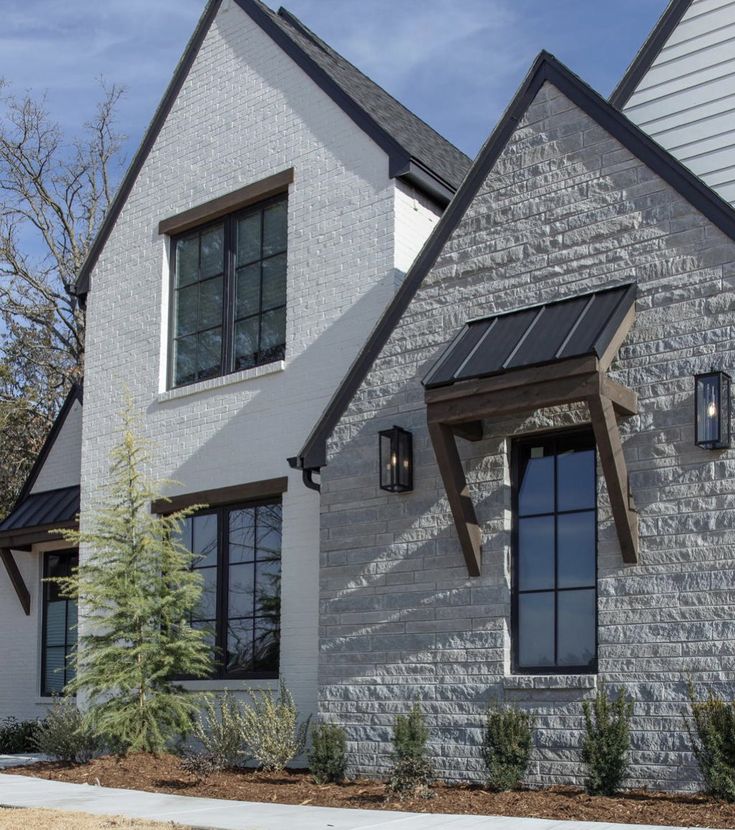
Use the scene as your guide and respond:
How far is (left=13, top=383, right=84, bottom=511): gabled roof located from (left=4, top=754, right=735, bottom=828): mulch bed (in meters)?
6.30

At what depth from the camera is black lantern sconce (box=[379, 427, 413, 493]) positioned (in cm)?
1072

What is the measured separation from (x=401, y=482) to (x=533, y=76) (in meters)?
3.77

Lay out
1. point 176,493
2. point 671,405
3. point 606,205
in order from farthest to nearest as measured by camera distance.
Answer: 1. point 176,493
2. point 606,205
3. point 671,405

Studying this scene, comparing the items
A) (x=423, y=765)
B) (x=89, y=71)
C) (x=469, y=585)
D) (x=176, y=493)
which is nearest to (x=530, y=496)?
(x=469, y=585)

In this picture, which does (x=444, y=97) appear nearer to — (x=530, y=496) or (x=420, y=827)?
(x=530, y=496)

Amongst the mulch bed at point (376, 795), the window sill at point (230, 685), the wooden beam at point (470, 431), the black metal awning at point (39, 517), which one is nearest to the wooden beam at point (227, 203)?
the black metal awning at point (39, 517)

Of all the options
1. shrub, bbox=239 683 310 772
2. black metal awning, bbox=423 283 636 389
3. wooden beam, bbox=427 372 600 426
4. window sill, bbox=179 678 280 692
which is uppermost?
black metal awning, bbox=423 283 636 389

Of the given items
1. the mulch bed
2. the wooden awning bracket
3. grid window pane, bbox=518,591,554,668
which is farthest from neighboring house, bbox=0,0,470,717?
grid window pane, bbox=518,591,554,668

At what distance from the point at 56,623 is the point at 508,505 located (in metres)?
9.44

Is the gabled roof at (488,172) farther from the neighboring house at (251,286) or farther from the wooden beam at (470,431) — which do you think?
the wooden beam at (470,431)

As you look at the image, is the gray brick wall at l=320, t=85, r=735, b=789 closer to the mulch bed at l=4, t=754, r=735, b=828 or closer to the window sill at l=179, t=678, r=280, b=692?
the mulch bed at l=4, t=754, r=735, b=828

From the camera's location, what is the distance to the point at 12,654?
17.7 meters

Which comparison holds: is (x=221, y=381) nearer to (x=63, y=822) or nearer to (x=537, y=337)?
(x=537, y=337)

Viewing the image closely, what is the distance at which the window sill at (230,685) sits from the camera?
12750mm
